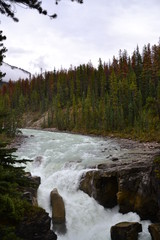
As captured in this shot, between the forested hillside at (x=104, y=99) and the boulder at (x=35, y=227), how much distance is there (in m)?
20.6

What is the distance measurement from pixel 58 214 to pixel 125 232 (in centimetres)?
480

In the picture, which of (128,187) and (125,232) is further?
(128,187)

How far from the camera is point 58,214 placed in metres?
16.0

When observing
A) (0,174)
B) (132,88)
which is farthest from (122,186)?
(132,88)

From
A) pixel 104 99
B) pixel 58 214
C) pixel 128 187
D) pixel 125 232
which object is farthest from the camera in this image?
pixel 104 99

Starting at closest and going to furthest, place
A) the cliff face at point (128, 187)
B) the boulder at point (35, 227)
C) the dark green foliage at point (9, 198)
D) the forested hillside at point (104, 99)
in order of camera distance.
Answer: the dark green foliage at point (9, 198) < the boulder at point (35, 227) < the cliff face at point (128, 187) < the forested hillside at point (104, 99)

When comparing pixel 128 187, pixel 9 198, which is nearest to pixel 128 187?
pixel 128 187

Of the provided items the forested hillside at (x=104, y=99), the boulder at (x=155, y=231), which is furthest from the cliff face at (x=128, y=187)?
the forested hillside at (x=104, y=99)

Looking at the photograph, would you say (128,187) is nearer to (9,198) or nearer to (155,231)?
(155,231)

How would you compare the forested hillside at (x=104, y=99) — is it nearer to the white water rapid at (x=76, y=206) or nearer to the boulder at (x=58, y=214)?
the white water rapid at (x=76, y=206)

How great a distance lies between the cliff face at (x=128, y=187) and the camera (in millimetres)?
15492

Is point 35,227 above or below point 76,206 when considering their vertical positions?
above

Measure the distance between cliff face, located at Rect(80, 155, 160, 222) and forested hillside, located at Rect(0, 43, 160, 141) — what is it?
42.0 feet

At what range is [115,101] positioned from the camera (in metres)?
70.1
